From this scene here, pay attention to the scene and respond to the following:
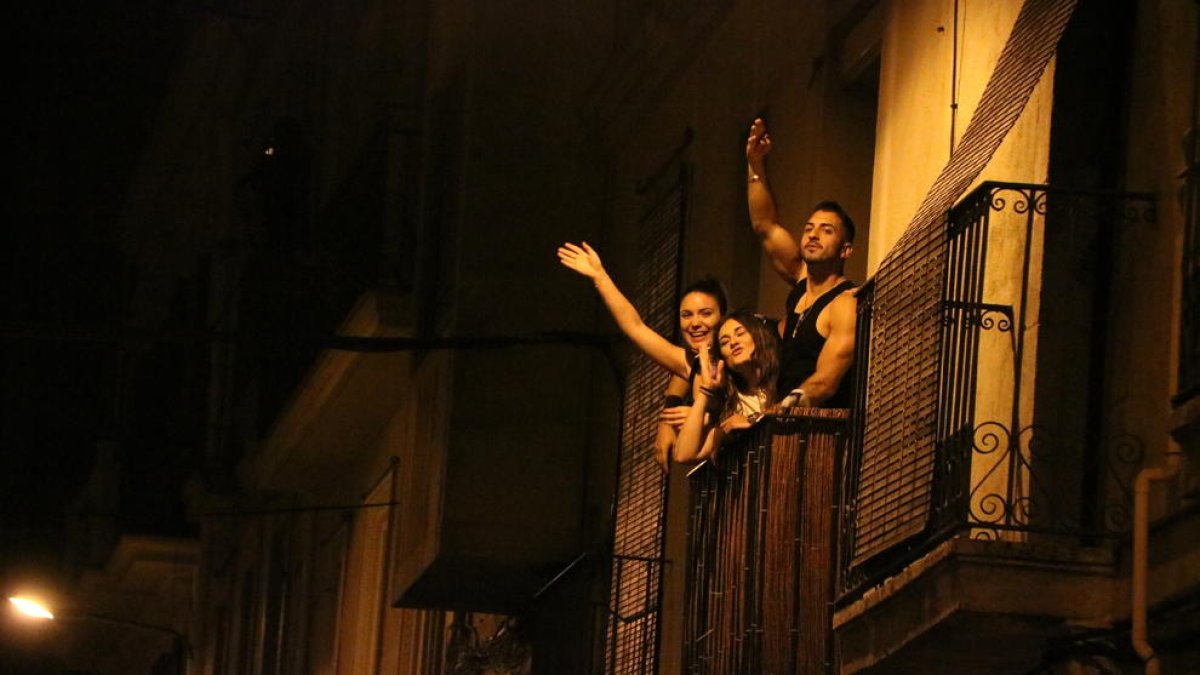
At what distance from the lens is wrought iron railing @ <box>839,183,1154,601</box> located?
36.5 ft

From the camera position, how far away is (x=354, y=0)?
91.2ft

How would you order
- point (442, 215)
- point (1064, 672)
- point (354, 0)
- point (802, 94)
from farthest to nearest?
point (354, 0)
point (442, 215)
point (802, 94)
point (1064, 672)

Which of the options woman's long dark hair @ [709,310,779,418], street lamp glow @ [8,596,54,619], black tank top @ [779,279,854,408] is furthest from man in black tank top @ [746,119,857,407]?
street lamp glow @ [8,596,54,619]

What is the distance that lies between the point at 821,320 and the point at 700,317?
3.33 feet

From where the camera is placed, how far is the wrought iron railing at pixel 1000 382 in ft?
36.5

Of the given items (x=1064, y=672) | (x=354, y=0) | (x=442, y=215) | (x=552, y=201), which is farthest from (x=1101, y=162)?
(x=354, y=0)

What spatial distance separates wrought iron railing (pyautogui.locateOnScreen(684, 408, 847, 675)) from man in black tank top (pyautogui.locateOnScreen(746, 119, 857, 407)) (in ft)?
0.71

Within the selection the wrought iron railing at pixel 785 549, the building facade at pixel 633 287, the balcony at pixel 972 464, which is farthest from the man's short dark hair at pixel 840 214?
the wrought iron railing at pixel 785 549

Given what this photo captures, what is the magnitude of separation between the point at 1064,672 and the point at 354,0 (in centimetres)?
1795

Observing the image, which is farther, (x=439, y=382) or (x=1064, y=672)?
(x=439, y=382)

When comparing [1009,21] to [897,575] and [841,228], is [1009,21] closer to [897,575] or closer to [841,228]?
[841,228]

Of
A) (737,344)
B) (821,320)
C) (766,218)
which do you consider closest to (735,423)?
(737,344)

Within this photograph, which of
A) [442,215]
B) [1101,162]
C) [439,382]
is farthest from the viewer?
[442,215]

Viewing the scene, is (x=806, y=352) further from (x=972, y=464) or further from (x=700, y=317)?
(x=972, y=464)
